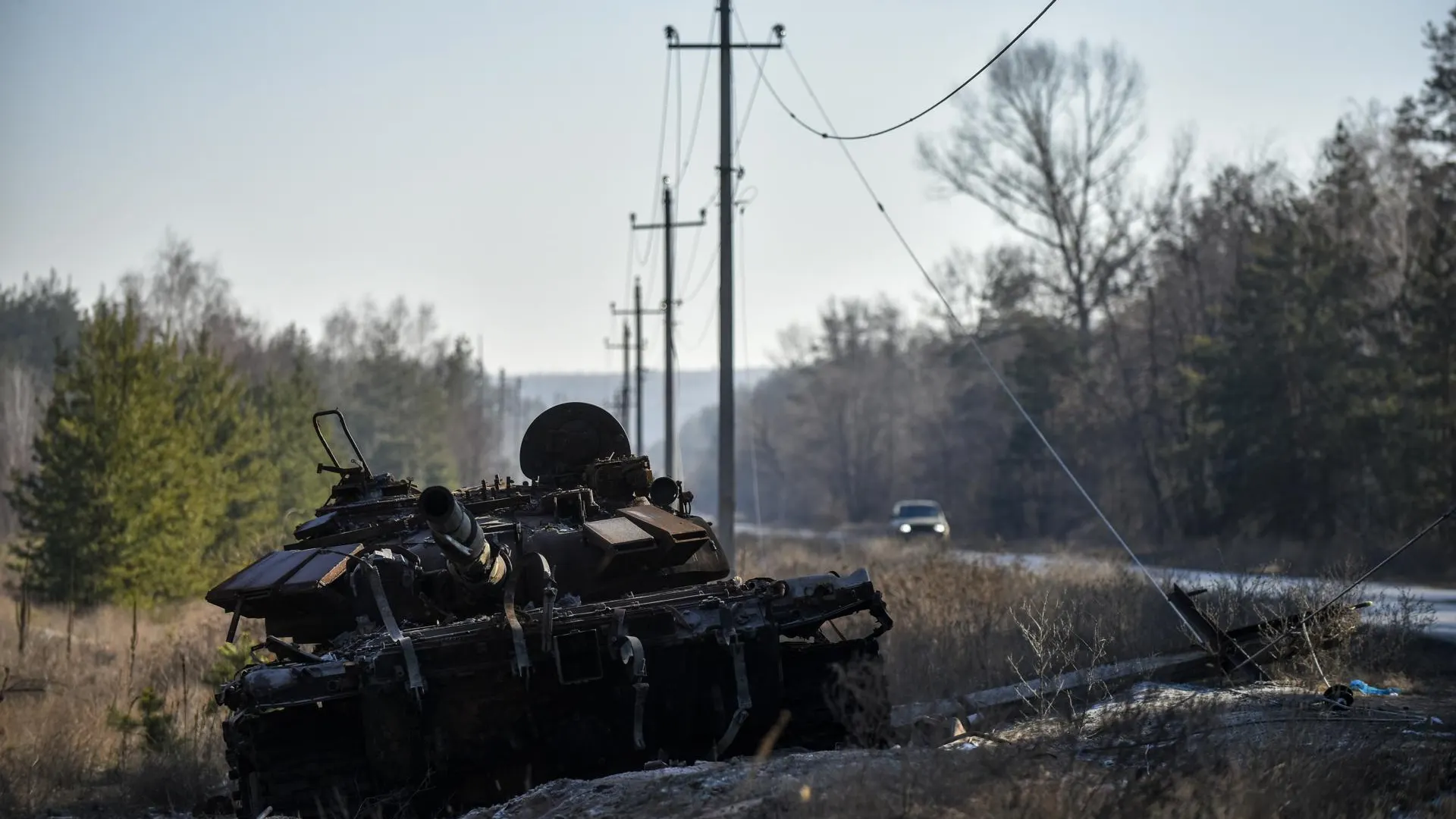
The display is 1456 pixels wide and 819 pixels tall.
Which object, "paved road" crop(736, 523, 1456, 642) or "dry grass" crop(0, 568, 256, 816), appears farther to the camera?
"paved road" crop(736, 523, 1456, 642)

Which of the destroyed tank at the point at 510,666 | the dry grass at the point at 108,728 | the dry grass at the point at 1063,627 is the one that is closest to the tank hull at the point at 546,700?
the destroyed tank at the point at 510,666

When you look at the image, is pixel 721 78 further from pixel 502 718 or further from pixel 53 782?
pixel 502 718

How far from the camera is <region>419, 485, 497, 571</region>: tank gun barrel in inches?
348

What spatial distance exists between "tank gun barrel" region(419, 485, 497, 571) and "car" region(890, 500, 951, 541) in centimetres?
3183

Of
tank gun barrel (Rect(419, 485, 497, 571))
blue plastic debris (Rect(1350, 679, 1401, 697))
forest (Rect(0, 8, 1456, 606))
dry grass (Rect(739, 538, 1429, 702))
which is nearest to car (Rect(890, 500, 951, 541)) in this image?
forest (Rect(0, 8, 1456, 606))

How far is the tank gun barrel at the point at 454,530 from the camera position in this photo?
8844mm

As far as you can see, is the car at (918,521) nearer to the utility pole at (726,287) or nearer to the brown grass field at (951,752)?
the brown grass field at (951,752)

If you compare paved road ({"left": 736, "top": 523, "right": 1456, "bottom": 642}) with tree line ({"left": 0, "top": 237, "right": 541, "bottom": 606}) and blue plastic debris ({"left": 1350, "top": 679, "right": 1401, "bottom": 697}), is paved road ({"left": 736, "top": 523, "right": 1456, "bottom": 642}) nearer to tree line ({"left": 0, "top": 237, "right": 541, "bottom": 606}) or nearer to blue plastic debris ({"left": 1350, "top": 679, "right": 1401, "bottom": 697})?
blue plastic debris ({"left": 1350, "top": 679, "right": 1401, "bottom": 697})

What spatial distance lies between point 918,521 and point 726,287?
80.1ft

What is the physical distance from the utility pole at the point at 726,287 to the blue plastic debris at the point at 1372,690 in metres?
10.2

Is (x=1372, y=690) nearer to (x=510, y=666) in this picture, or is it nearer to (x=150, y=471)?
(x=510, y=666)

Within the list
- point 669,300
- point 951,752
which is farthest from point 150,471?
point 951,752

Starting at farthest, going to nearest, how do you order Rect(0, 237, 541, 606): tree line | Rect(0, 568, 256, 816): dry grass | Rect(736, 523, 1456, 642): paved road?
Rect(0, 237, 541, 606): tree line
Rect(736, 523, 1456, 642): paved road
Rect(0, 568, 256, 816): dry grass

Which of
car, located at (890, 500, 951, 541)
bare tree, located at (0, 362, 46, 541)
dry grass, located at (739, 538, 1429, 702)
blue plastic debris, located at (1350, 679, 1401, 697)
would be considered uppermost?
bare tree, located at (0, 362, 46, 541)
